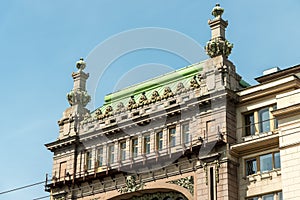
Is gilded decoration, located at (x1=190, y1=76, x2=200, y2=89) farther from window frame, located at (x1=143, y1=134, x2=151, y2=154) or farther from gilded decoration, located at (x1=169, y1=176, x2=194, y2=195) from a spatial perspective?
gilded decoration, located at (x1=169, y1=176, x2=194, y2=195)

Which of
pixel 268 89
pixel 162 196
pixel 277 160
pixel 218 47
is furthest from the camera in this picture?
Result: pixel 218 47

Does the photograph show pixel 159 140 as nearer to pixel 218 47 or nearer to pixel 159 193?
pixel 159 193

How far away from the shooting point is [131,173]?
55.1 metres

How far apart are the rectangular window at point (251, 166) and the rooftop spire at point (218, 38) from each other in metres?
9.56

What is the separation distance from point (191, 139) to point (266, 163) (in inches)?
276

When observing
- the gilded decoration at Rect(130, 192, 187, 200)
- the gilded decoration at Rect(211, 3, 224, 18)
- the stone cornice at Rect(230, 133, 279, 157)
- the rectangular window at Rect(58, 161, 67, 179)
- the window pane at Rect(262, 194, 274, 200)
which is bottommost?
Result: the window pane at Rect(262, 194, 274, 200)

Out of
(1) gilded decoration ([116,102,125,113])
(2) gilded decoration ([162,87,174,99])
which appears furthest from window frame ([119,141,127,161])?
(2) gilded decoration ([162,87,174,99])

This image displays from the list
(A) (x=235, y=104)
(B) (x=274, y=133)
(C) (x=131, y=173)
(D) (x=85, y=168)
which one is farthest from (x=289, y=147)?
(D) (x=85, y=168)

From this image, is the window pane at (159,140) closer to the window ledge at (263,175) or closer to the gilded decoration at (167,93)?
the gilded decoration at (167,93)

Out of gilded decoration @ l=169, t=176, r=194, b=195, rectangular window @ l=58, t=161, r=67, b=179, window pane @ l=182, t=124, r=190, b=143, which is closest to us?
gilded decoration @ l=169, t=176, r=194, b=195

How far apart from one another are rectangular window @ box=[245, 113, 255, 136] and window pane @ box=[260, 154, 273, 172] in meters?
2.55

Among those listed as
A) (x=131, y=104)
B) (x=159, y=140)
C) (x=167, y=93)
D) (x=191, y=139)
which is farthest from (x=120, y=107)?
(x=191, y=139)

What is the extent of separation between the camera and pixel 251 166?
49438 mm

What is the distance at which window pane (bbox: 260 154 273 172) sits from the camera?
4802 centimetres
